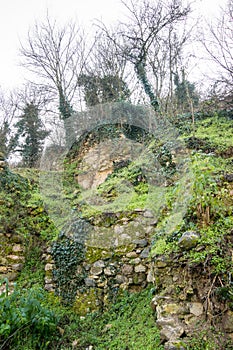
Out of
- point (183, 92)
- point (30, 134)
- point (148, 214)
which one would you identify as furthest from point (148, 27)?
point (148, 214)

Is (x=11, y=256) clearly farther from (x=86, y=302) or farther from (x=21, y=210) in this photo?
(x=86, y=302)

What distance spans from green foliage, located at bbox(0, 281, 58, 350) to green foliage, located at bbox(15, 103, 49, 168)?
26.4ft

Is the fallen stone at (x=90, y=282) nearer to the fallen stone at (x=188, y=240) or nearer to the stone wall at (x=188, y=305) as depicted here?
the stone wall at (x=188, y=305)

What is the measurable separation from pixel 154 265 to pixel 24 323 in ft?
5.50

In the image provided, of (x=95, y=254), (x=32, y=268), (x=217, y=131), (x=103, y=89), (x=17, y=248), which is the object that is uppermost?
(x=103, y=89)

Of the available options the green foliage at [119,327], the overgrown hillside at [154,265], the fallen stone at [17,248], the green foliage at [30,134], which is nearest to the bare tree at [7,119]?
the green foliage at [30,134]

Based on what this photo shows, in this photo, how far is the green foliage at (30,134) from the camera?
1089 centimetres

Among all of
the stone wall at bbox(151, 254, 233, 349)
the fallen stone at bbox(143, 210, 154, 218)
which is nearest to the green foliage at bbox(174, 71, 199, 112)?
the fallen stone at bbox(143, 210, 154, 218)

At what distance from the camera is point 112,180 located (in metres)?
6.45

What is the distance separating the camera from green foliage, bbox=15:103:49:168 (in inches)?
429

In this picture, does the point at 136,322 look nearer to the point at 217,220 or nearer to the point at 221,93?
the point at 217,220

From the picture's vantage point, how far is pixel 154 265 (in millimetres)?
3475

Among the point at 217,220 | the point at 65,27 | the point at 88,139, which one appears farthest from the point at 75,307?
the point at 65,27

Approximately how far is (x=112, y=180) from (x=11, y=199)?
90.1 inches
